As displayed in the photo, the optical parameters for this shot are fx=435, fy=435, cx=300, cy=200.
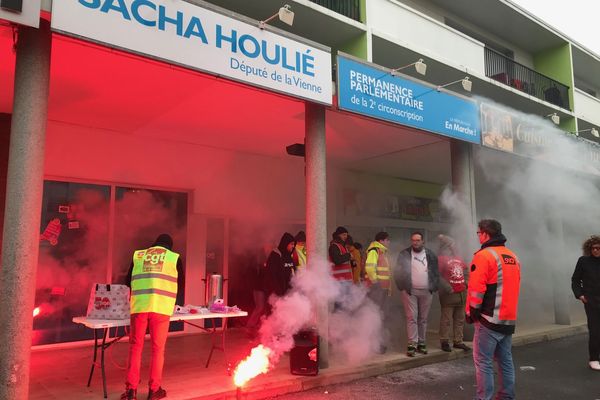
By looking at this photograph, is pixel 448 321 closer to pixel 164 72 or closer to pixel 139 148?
pixel 164 72

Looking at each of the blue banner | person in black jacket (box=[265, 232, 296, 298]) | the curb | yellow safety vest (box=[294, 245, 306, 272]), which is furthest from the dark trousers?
person in black jacket (box=[265, 232, 296, 298])

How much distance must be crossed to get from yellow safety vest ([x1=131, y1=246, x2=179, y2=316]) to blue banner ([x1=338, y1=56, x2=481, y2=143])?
3202mm

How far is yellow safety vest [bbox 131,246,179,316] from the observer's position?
4.66 metres

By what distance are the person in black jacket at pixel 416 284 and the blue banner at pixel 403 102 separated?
2004 millimetres

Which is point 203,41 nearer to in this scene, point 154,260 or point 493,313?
point 154,260

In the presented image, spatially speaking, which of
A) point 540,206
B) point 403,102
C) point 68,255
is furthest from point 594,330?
point 68,255

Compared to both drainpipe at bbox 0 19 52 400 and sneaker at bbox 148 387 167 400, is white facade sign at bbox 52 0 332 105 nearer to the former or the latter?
drainpipe at bbox 0 19 52 400

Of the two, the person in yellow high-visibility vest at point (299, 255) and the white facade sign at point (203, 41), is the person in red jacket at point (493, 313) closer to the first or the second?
the white facade sign at point (203, 41)

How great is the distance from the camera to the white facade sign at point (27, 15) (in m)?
3.72

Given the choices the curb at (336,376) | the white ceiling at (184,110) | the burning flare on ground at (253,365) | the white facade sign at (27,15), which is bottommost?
the curb at (336,376)

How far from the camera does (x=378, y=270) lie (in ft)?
24.5

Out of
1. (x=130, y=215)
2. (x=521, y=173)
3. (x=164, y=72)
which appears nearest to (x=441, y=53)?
(x=521, y=173)

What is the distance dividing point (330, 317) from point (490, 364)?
3.14 meters

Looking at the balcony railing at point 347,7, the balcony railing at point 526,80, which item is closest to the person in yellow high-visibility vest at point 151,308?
the balcony railing at point 347,7
